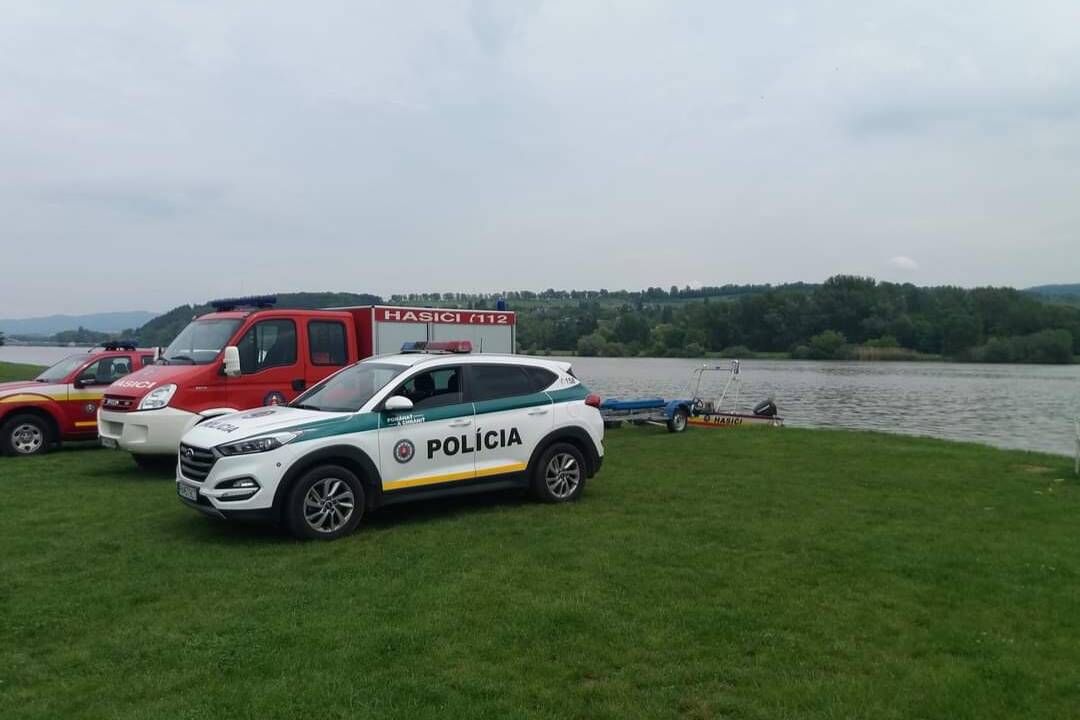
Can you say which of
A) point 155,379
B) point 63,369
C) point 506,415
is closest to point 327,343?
point 155,379

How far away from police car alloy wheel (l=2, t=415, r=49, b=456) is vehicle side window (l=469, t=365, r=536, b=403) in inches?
347

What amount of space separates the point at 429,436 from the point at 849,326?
6884 centimetres

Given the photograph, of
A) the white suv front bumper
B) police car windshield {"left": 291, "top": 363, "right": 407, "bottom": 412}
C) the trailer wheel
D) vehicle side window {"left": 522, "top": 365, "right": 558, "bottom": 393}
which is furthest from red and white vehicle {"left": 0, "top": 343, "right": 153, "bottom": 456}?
the trailer wheel

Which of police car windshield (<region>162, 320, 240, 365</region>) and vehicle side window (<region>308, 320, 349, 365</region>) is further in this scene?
vehicle side window (<region>308, 320, 349, 365</region>)

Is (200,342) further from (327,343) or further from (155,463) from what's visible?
(155,463)

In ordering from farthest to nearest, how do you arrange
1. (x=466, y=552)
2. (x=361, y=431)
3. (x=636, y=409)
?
(x=636, y=409), (x=361, y=431), (x=466, y=552)

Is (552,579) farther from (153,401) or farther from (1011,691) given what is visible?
(153,401)

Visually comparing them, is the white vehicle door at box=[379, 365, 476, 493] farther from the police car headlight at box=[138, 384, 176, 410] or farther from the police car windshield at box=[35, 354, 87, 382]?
the police car windshield at box=[35, 354, 87, 382]

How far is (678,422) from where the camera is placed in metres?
18.4

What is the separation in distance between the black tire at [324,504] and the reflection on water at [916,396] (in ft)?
61.1

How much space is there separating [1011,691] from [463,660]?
9.65 ft

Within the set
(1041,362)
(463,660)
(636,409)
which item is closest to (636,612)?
(463,660)

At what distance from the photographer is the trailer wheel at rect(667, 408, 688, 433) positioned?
60.1 ft

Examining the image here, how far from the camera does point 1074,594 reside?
606 centimetres
